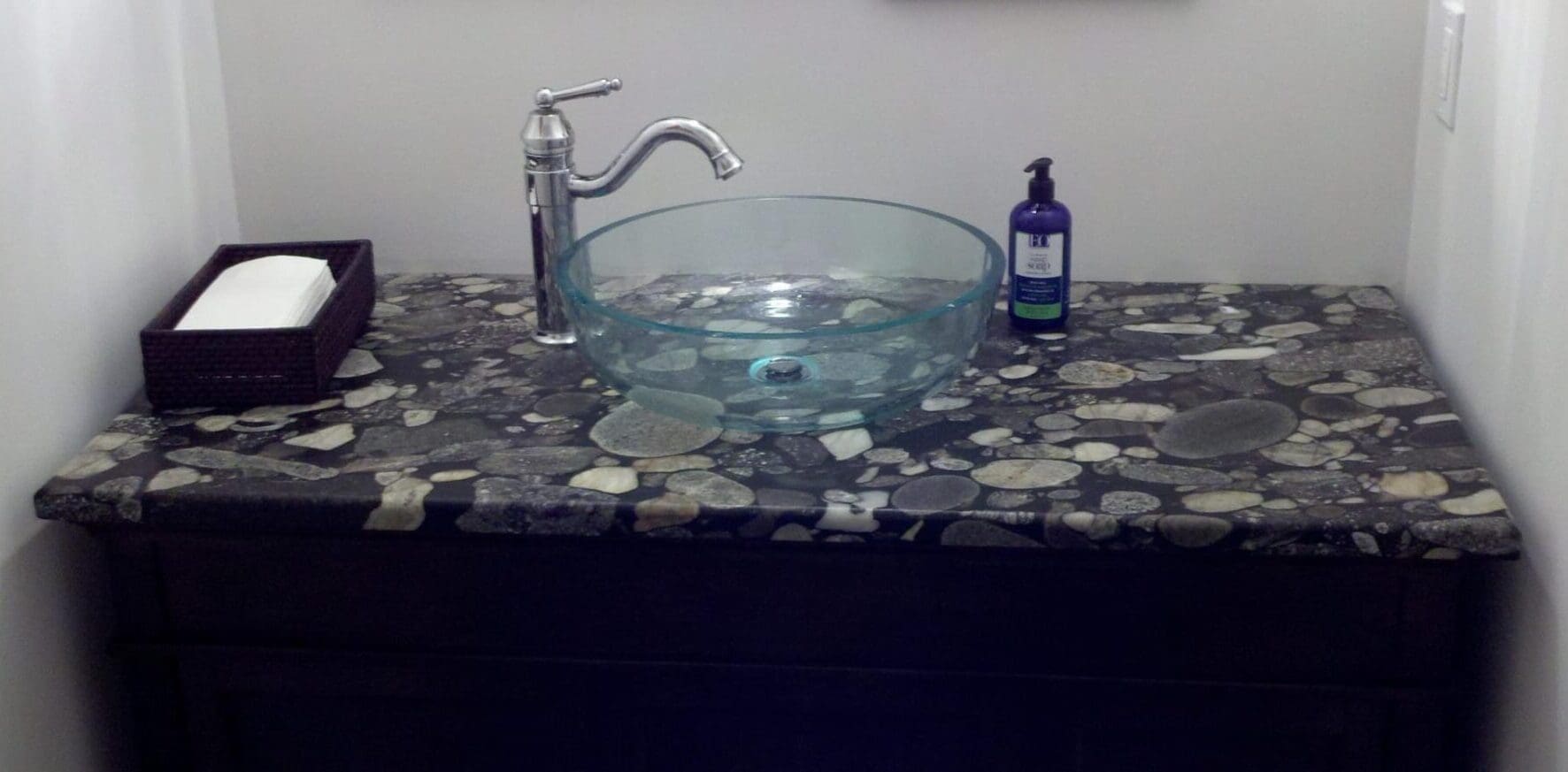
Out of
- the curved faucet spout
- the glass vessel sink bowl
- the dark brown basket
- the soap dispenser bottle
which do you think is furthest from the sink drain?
the dark brown basket

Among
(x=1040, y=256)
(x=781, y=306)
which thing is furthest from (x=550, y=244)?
(x=1040, y=256)

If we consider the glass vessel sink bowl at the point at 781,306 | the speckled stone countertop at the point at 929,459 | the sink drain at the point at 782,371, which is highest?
the glass vessel sink bowl at the point at 781,306

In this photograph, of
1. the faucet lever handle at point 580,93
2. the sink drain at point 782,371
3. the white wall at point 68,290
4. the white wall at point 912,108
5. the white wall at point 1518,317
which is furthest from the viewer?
the white wall at point 912,108

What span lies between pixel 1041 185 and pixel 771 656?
2.03 feet

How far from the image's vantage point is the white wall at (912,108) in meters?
1.80

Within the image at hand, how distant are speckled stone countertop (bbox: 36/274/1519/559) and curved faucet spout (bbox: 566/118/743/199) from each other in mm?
188

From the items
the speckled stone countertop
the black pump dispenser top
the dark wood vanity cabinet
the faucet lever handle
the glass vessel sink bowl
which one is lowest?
the dark wood vanity cabinet

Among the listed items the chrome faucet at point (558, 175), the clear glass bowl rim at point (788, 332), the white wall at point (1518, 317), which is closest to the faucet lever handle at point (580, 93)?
the chrome faucet at point (558, 175)

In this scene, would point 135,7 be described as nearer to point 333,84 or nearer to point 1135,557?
point 333,84

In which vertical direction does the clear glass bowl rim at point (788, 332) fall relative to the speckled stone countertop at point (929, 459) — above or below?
above

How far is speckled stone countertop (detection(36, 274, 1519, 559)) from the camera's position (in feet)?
4.30

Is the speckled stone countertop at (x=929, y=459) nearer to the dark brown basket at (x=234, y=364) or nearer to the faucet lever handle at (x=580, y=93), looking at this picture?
the dark brown basket at (x=234, y=364)

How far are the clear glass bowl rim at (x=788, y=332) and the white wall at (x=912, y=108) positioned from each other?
2.8 inches

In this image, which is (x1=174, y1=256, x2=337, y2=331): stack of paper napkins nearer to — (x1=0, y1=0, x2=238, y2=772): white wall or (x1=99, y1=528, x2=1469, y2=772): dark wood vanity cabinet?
(x1=0, y1=0, x2=238, y2=772): white wall
